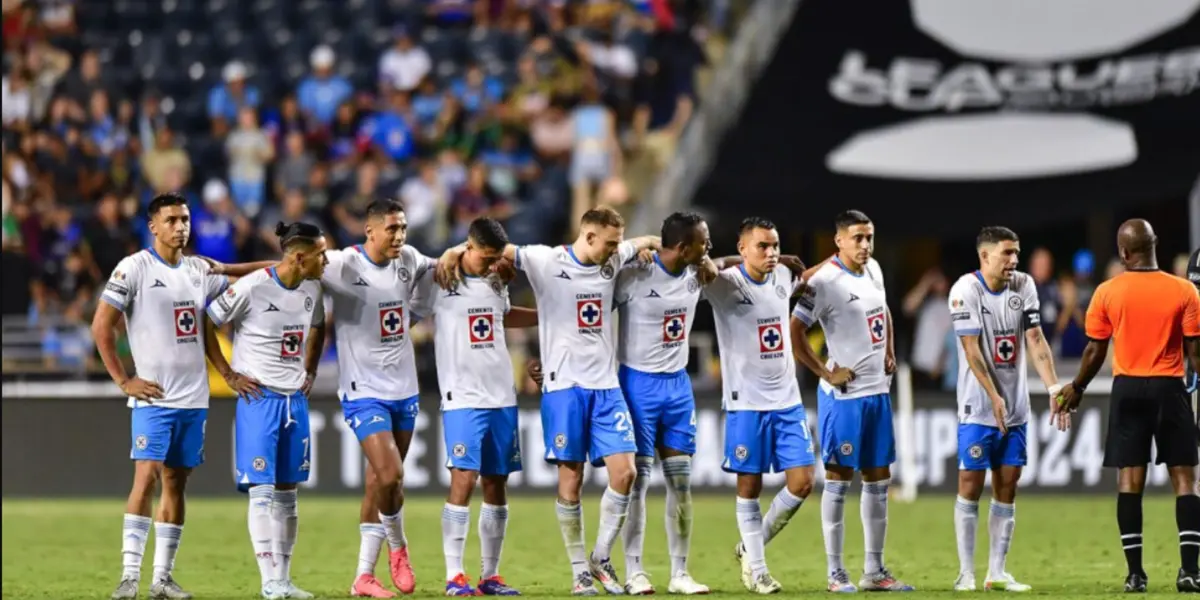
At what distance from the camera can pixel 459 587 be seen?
1329cm

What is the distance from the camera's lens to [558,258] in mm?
13531

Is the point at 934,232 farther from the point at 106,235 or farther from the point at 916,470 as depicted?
the point at 106,235

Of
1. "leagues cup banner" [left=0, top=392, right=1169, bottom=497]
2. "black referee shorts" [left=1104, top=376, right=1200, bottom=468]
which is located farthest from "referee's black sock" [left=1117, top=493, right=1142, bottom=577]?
"leagues cup banner" [left=0, top=392, right=1169, bottom=497]

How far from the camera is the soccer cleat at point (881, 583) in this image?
44.2 feet

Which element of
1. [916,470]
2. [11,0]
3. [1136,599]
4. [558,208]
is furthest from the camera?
[11,0]

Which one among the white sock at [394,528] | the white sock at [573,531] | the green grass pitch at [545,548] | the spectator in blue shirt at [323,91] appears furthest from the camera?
the spectator in blue shirt at [323,91]

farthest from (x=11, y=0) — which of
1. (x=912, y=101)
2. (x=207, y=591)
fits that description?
(x=207, y=591)

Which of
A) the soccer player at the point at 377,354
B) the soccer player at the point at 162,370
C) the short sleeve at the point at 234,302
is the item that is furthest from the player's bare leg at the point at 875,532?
the soccer player at the point at 162,370

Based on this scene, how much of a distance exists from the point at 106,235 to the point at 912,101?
9865mm

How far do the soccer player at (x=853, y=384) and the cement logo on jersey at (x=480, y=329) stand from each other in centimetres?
206

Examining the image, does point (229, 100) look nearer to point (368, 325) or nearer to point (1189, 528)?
point (368, 325)

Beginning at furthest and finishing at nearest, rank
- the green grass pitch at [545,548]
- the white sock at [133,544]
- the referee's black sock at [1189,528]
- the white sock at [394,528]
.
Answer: the green grass pitch at [545,548]
the white sock at [394,528]
the white sock at [133,544]
the referee's black sock at [1189,528]

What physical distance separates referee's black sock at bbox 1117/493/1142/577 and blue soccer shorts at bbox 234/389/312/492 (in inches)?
206

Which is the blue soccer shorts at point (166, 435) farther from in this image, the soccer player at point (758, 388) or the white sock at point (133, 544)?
the soccer player at point (758, 388)
